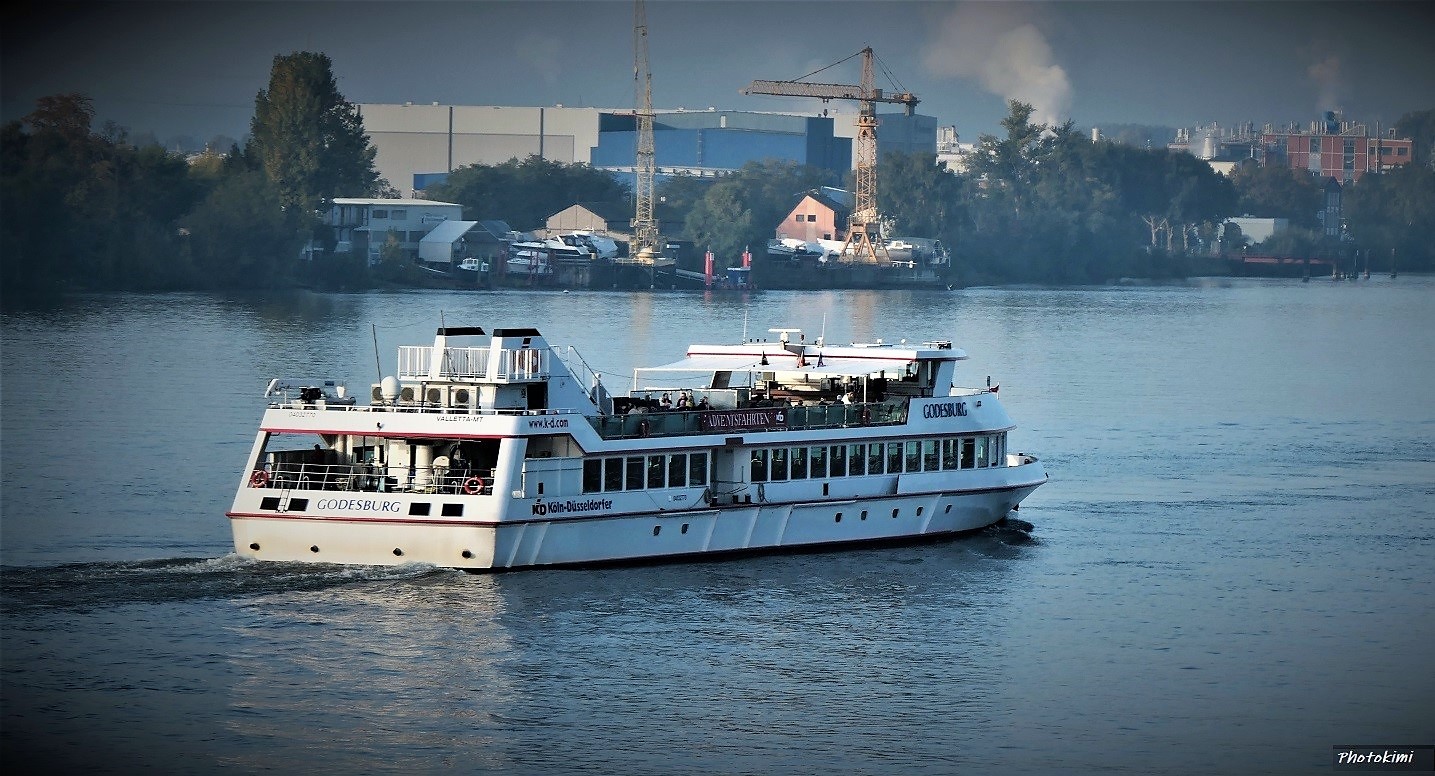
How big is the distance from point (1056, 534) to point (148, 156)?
97.0 m

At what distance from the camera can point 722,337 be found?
9625 cm

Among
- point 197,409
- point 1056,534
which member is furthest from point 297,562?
point 197,409

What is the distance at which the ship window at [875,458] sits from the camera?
4312 cm

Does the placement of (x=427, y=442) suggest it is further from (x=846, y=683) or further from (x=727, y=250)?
(x=727, y=250)

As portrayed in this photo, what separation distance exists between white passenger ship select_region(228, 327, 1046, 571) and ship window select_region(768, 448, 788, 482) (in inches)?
1.5

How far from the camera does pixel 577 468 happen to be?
38.7m

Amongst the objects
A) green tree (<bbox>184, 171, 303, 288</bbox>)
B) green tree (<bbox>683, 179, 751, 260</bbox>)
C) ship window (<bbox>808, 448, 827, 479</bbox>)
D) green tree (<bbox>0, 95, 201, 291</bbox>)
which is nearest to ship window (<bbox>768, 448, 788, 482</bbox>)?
ship window (<bbox>808, 448, 827, 479</bbox>)

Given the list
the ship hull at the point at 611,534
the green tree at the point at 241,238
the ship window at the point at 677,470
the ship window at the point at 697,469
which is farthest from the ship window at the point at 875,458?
the green tree at the point at 241,238

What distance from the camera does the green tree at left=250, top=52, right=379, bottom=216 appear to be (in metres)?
145

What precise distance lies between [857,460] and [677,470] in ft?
14.4

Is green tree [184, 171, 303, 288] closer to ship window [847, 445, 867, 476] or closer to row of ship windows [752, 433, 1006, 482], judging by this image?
row of ship windows [752, 433, 1006, 482]

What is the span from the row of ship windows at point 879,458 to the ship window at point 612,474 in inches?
130

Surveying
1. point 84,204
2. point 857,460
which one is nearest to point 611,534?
point 857,460

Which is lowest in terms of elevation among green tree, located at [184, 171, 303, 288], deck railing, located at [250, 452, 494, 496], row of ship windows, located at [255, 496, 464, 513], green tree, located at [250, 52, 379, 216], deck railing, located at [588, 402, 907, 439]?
row of ship windows, located at [255, 496, 464, 513]
